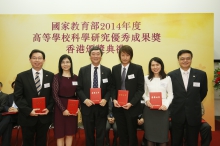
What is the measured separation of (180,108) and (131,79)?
2.68 ft

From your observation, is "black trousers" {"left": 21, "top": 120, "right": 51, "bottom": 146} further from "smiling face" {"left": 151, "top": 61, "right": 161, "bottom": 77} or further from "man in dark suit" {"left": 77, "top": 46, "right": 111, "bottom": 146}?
"smiling face" {"left": 151, "top": 61, "right": 161, "bottom": 77}

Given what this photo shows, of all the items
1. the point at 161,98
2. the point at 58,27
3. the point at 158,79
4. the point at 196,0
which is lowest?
the point at 161,98

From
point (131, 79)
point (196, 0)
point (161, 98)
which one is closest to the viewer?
point (161, 98)

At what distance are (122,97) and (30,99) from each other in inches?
50.9

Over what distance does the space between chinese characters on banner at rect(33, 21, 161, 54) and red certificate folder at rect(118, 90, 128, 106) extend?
2384mm

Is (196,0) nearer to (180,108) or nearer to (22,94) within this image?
(180,108)

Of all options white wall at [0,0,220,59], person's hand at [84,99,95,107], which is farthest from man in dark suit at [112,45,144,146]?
white wall at [0,0,220,59]

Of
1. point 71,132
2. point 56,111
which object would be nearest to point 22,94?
point 56,111

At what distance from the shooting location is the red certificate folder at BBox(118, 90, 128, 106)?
105 inches

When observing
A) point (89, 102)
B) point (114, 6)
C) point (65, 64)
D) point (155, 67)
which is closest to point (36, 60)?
point (65, 64)

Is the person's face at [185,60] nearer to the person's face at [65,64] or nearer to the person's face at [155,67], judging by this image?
the person's face at [155,67]

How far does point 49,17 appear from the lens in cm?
475

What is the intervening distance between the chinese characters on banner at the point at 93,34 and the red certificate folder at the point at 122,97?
2.38m

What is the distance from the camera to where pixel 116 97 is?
2.86 meters
